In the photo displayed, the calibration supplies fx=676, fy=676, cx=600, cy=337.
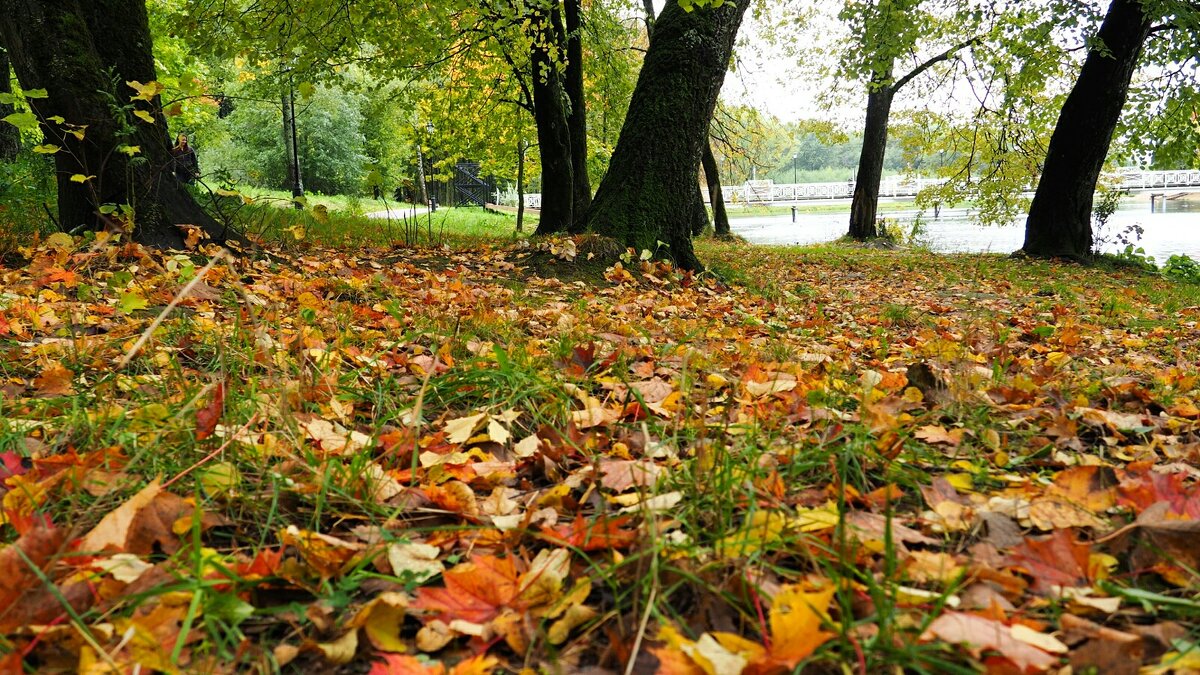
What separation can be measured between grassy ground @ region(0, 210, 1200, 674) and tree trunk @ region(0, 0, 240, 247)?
56.0 inches

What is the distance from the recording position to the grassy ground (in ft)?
2.96

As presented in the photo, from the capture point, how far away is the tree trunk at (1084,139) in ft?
28.4

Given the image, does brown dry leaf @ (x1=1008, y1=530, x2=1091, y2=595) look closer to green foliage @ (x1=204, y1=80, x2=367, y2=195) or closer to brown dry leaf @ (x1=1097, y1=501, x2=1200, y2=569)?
brown dry leaf @ (x1=1097, y1=501, x2=1200, y2=569)

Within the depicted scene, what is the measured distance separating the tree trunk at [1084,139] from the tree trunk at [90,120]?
10149 mm

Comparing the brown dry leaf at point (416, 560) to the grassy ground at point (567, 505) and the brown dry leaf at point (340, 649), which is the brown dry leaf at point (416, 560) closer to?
the grassy ground at point (567, 505)

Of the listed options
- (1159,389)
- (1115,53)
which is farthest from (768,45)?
(1159,389)

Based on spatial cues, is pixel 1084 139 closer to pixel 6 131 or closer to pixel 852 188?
pixel 6 131

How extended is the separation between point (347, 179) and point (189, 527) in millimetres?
34115

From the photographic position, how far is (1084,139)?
9016 millimetres

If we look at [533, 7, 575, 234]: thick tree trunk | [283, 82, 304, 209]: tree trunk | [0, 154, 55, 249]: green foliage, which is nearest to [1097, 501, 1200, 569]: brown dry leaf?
[0, 154, 55, 249]: green foliage

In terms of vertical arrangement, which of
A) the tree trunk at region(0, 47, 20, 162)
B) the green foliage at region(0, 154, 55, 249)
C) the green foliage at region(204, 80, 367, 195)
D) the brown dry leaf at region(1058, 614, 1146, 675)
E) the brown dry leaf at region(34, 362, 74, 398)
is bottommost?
the brown dry leaf at region(1058, 614, 1146, 675)

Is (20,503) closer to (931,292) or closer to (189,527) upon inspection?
(189,527)

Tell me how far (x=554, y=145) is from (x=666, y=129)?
15.9 feet

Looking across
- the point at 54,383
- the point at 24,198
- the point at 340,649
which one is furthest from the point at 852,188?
the point at 340,649
